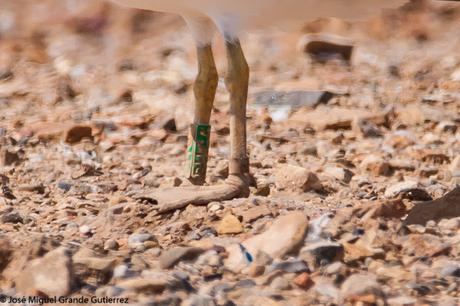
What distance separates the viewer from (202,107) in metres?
4.23

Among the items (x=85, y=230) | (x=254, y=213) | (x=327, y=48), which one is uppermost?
(x=327, y=48)

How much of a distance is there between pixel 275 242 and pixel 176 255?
13.2 inches

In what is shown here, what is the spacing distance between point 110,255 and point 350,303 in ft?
2.71

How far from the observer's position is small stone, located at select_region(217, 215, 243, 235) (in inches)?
139

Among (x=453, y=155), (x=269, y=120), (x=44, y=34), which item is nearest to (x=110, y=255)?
(x=453, y=155)

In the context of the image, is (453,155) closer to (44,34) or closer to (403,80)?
(403,80)

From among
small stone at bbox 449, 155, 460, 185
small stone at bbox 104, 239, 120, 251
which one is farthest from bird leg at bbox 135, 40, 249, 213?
small stone at bbox 449, 155, 460, 185

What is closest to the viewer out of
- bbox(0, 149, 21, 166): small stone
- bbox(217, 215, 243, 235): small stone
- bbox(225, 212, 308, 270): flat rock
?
bbox(225, 212, 308, 270): flat rock

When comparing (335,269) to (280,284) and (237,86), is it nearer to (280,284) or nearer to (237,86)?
(280,284)

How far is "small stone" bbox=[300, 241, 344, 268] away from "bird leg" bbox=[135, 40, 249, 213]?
31.9 inches

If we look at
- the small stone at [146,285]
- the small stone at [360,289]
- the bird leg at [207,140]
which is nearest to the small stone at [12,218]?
the bird leg at [207,140]

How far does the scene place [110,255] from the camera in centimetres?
321

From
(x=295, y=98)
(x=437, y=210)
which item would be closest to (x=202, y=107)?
(x=437, y=210)

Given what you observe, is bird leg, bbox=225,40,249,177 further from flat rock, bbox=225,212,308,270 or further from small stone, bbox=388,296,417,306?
small stone, bbox=388,296,417,306
